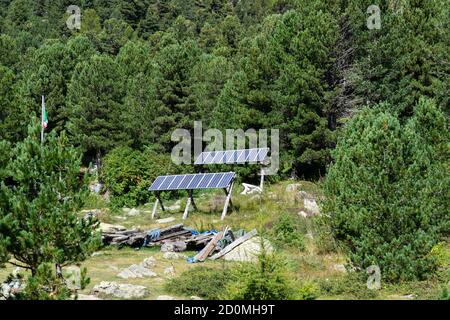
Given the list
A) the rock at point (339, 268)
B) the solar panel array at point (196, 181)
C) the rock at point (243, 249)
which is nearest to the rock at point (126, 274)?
the rock at point (243, 249)

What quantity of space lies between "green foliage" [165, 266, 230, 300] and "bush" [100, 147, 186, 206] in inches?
790

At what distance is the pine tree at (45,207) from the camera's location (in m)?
11.8

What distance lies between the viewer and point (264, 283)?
11.9 metres

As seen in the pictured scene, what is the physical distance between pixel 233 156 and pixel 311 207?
6.53 metres

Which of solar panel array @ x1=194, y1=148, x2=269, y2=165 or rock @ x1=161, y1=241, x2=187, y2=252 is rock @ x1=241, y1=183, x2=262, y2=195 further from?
rock @ x1=161, y1=241, x2=187, y2=252

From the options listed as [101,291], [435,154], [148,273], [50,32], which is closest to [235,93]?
[435,154]

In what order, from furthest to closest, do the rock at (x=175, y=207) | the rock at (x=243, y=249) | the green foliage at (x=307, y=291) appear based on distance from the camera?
1. the rock at (x=175, y=207)
2. the rock at (x=243, y=249)
3. the green foliage at (x=307, y=291)

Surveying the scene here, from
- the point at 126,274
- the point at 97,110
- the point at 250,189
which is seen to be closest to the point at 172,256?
the point at 126,274

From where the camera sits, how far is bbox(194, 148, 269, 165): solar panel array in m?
31.5

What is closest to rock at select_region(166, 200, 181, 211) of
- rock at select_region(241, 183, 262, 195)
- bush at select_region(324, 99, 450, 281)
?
rock at select_region(241, 183, 262, 195)

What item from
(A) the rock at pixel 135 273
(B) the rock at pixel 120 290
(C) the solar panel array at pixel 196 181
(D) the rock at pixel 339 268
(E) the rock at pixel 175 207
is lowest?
(E) the rock at pixel 175 207

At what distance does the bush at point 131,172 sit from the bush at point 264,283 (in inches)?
983

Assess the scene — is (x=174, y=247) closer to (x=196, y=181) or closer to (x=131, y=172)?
(x=196, y=181)

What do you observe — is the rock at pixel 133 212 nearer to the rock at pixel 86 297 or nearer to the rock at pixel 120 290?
the rock at pixel 120 290
